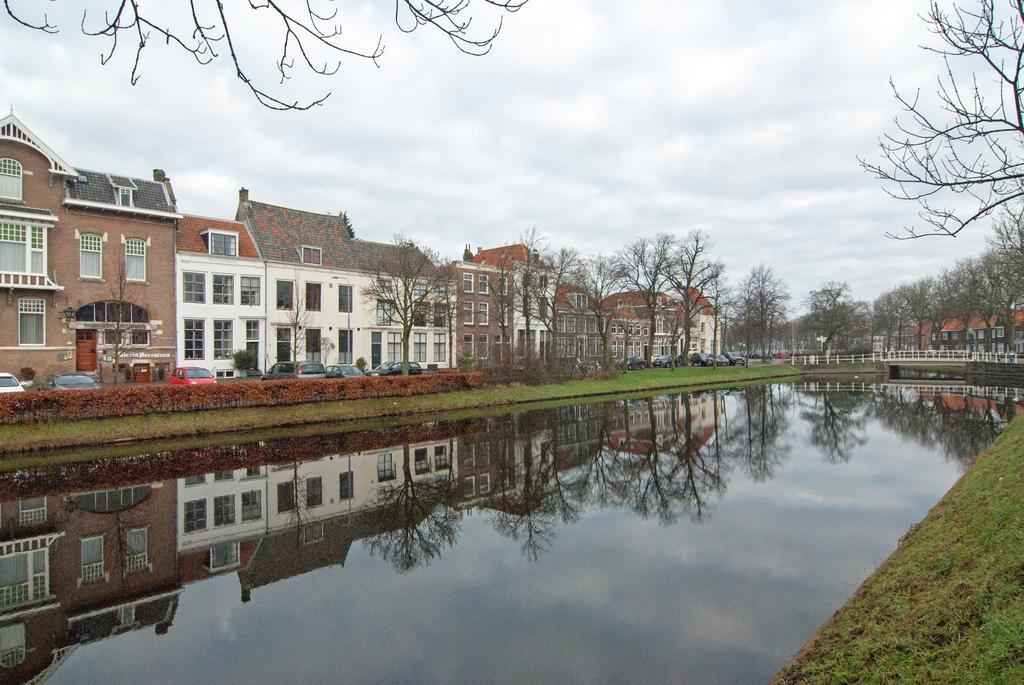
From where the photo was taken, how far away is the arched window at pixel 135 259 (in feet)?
97.4

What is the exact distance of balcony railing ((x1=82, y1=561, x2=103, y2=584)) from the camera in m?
7.42

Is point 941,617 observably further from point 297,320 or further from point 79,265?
point 79,265

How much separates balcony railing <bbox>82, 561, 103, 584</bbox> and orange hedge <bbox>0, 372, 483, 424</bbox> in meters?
11.5

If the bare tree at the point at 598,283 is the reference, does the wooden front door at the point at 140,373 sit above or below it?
below

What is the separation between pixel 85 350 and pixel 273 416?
14.7 metres

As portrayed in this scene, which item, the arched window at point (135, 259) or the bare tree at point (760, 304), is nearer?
the arched window at point (135, 259)

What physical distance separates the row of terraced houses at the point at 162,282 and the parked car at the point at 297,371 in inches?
155

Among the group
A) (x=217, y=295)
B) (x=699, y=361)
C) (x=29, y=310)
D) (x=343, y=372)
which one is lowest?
(x=699, y=361)

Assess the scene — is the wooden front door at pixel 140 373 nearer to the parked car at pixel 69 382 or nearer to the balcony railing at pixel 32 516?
the parked car at pixel 69 382

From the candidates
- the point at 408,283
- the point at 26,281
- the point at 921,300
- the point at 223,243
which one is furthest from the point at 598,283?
the point at 921,300

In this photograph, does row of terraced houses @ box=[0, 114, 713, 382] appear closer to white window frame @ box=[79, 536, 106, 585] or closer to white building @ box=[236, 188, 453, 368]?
white building @ box=[236, 188, 453, 368]

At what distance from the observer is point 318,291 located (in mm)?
37531

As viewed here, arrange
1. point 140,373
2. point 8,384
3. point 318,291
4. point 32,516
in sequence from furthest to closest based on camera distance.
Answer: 1. point 318,291
2. point 140,373
3. point 8,384
4. point 32,516

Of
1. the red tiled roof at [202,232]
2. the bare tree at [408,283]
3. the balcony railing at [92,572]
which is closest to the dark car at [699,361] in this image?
the bare tree at [408,283]
